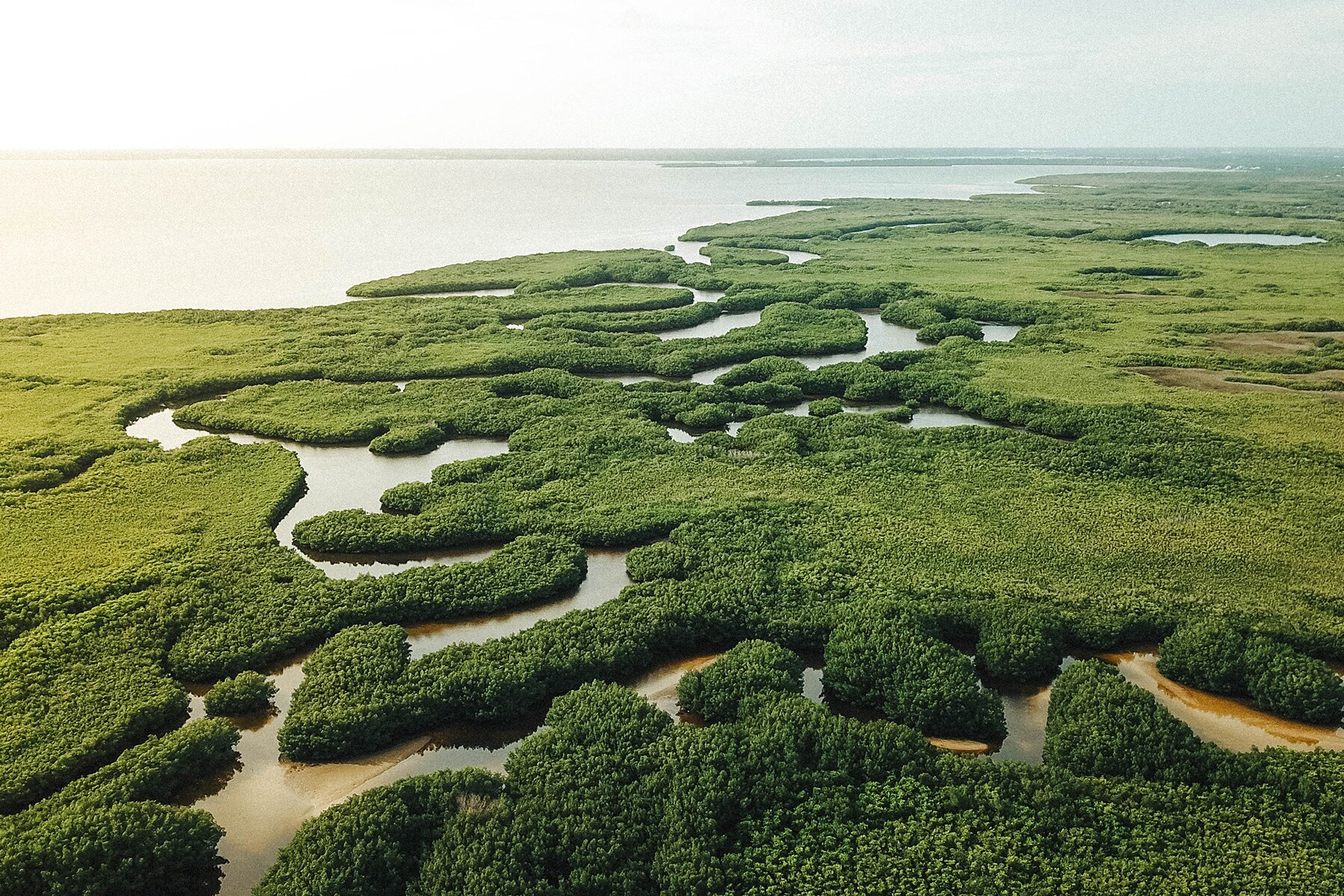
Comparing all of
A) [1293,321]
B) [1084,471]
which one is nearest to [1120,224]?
[1293,321]

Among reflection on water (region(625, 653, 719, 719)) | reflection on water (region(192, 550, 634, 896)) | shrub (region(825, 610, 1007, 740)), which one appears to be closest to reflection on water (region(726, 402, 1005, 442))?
reflection on water (region(625, 653, 719, 719))

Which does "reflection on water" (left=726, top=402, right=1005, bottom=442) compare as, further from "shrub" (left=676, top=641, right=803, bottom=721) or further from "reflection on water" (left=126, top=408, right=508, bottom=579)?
"shrub" (left=676, top=641, right=803, bottom=721)

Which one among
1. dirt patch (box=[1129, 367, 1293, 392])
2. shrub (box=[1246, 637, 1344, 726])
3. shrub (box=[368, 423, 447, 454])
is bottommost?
shrub (box=[1246, 637, 1344, 726])

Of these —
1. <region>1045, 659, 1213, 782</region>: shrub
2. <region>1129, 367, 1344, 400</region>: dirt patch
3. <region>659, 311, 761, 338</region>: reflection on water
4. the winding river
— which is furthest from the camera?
<region>659, 311, 761, 338</region>: reflection on water

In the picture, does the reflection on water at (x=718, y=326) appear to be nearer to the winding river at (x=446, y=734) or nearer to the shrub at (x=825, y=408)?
the shrub at (x=825, y=408)

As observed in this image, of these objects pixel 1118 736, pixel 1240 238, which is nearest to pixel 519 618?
pixel 1118 736

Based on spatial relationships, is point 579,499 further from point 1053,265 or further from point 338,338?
point 1053,265

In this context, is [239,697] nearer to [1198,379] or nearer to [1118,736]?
[1118,736]
